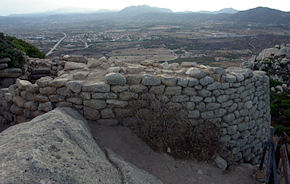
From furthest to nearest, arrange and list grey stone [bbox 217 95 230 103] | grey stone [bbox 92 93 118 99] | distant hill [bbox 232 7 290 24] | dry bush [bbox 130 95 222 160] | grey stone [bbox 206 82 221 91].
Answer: distant hill [bbox 232 7 290 24] → grey stone [bbox 217 95 230 103] → grey stone [bbox 206 82 221 91] → grey stone [bbox 92 93 118 99] → dry bush [bbox 130 95 222 160]

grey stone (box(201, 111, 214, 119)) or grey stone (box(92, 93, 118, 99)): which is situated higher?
grey stone (box(92, 93, 118, 99))

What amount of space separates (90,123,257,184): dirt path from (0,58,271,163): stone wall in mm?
334

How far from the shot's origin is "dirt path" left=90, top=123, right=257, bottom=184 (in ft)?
13.3

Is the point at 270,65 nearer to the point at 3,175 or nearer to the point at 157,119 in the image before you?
the point at 157,119

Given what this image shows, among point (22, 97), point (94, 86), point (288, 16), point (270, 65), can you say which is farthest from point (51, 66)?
point (288, 16)

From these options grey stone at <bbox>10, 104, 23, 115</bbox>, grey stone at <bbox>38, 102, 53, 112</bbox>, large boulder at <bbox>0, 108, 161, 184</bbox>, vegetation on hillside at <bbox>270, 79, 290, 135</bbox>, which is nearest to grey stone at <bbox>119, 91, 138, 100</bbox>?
large boulder at <bbox>0, 108, 161, 184</bbox>

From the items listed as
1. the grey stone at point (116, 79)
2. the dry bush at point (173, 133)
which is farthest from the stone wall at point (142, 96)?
the dry bush at point (173, 133)

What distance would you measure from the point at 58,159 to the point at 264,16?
387 ft

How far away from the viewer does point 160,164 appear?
13.7 ft

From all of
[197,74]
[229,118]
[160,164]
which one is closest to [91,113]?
[160,164]

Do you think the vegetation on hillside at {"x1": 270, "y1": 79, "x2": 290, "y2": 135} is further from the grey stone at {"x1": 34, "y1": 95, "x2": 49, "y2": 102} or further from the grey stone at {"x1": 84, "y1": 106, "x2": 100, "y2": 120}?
the grey stone at {"x1": 34, "y1": 95, "x2": 49, "y2": 102}

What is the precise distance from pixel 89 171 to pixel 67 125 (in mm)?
1035

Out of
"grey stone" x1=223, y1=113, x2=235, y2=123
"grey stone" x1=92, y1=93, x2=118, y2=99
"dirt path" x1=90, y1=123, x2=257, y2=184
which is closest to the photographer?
"dirt path" x1=90, y1=123, x2=257, y2=184

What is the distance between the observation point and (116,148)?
4207 millimetres
